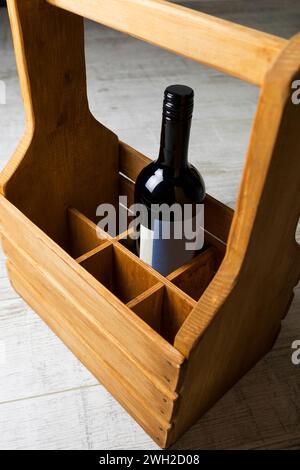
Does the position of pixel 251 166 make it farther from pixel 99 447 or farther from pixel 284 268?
pixel 99 447

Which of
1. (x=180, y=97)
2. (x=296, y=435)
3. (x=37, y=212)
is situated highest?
(x=180, y=97)

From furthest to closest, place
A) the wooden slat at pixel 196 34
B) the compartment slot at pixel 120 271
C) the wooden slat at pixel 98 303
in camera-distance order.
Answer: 1. the compartment slot at pixel 120 271
2. the wooden slat at pixel 98 303
3. the wooden slat at pixel 196 34

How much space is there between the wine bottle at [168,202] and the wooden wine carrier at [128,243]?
0.02 metres

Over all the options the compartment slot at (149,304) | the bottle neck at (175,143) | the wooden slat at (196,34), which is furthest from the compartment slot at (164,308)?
the wooden slat at (196,34)

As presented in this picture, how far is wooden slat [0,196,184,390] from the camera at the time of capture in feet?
1.25

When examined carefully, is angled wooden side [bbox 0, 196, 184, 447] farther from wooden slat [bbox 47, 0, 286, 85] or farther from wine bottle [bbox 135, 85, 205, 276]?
wooden slat [bbox 47, 0, 286, 85]

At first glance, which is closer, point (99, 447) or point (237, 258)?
point (237, 258)

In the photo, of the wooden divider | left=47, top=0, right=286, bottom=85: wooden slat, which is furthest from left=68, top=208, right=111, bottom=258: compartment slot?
left=47, top=0, right=286, bottom=85: wooden slat

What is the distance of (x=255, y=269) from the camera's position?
380 millimetres

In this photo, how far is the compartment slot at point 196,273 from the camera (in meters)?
0.48

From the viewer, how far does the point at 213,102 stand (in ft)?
3.43

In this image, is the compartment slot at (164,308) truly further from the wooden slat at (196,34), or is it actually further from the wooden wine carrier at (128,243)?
the wooden slat at (196,34)
